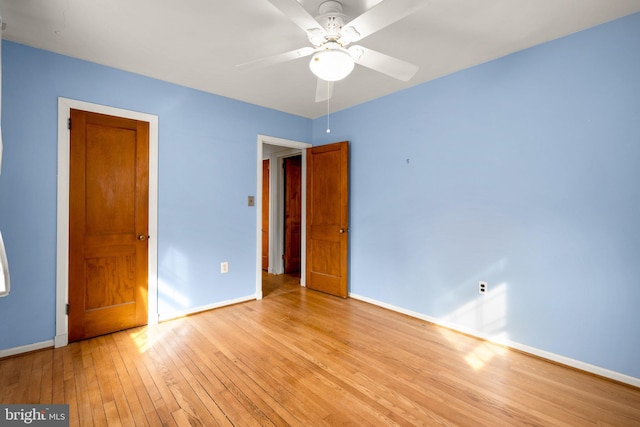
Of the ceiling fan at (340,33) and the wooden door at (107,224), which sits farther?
the wooden door at (107,224)

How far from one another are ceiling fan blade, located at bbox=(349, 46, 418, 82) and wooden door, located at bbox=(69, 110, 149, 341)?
2269mm

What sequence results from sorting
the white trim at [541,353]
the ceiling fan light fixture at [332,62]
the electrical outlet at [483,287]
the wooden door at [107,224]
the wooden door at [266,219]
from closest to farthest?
the ceiling fan light fixture at [332,62] → the white trim at [541,353] → the wooden door at [107,224] → the electrical outlet at [483,287] → the wooden door at [266,219]

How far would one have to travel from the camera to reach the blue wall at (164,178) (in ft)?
7.93

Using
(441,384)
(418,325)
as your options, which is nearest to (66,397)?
(441,384)

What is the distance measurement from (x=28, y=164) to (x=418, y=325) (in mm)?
3821

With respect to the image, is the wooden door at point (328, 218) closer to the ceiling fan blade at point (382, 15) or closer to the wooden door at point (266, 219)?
the wooden door at point (266, 219)

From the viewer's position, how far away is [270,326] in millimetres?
3055

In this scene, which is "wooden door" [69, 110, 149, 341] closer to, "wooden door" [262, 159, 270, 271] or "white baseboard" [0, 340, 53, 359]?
"white baseboard" [0, 340, 53, 359]

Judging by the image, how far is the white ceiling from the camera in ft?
6.51

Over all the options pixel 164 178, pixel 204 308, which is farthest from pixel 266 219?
pixel 164 178

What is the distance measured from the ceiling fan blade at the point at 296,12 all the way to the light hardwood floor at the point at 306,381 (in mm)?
2239

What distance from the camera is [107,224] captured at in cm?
282

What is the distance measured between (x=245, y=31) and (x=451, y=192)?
234 centimetres

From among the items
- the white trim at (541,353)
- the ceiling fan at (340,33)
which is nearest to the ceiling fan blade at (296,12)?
the ceiling fan at (340,33)
